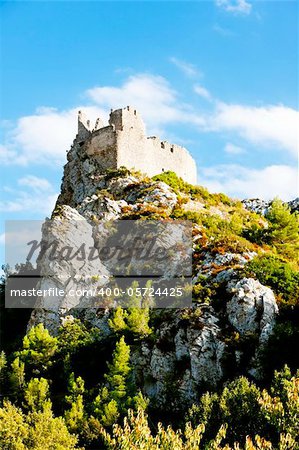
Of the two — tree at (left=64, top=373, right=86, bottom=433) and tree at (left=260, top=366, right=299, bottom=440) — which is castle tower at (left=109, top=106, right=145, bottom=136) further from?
tree at (left=260, top=366, right=299, bottom=440)

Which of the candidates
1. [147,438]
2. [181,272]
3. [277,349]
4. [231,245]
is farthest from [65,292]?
[147,438]

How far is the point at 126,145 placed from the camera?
4703 centimetres

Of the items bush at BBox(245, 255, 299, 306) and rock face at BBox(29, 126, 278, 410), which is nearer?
rock face at BBox(29, 126, 278, 410)

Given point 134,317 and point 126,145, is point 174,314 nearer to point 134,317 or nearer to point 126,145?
point 134,317

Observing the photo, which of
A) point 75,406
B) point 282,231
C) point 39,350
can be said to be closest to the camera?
point 75,406

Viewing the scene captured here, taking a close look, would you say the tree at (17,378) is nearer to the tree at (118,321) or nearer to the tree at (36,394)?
the tree at (36,394)

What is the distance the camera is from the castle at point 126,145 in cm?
4681

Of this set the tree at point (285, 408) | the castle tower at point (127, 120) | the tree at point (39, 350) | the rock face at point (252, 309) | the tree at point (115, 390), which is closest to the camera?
the tree at point (285, 408)

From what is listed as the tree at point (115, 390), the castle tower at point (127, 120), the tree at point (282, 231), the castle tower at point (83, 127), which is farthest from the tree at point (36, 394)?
the castle tower at point (83, 127)

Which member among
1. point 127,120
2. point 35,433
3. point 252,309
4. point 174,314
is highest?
point 127,120

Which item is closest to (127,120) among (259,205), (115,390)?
(259,205)

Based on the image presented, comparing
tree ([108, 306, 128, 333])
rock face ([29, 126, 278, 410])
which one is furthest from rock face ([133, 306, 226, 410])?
tree ([108, 306, 128, 333])

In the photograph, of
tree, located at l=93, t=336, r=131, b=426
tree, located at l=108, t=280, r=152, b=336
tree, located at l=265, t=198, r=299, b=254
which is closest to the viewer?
tree, located at l=93, t=336, r=131, b=426

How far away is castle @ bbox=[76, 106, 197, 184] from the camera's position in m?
46.8
